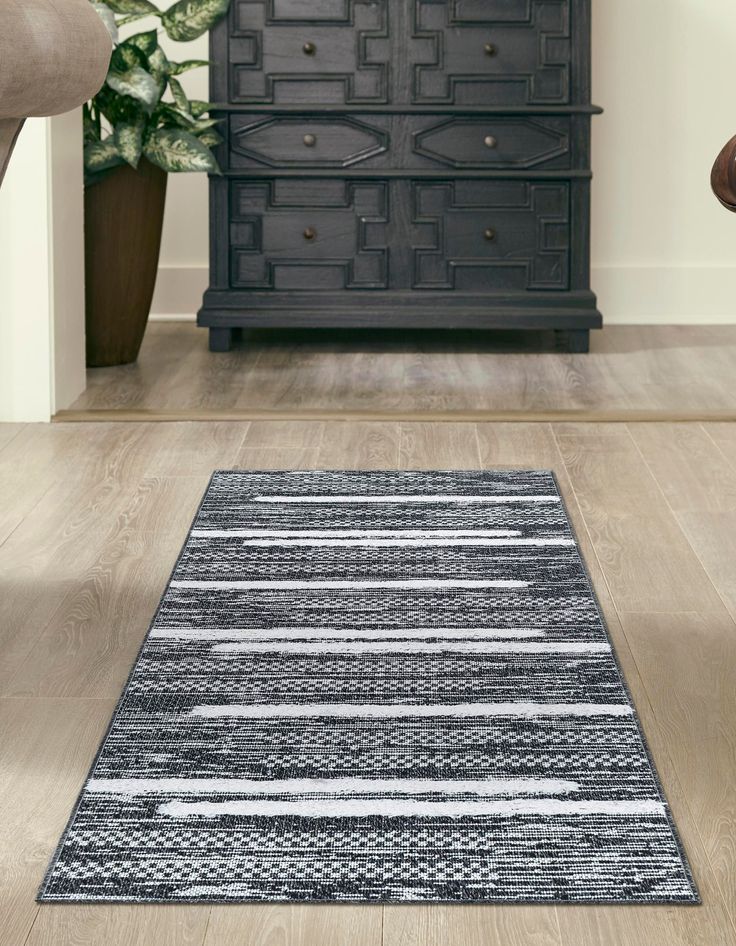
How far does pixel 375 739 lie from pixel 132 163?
2260 mm

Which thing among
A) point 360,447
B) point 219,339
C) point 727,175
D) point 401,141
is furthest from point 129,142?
point 727,175

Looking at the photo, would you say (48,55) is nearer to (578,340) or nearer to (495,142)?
(495,142)

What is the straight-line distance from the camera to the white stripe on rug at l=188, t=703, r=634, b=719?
148cm

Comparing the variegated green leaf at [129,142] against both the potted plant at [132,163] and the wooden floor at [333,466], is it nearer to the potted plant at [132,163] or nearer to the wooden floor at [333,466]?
the potted plant at [132,163]

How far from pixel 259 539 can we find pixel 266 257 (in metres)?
1.81

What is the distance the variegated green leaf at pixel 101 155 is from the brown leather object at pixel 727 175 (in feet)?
7.20

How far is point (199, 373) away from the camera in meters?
3.53

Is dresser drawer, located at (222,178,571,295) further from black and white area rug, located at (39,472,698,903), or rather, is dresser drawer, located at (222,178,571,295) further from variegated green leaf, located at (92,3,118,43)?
black and white area rug, located at (39,472,698,903)

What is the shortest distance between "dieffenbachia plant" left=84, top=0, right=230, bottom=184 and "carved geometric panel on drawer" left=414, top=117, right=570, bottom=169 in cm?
64

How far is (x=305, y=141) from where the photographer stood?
12.2 feet

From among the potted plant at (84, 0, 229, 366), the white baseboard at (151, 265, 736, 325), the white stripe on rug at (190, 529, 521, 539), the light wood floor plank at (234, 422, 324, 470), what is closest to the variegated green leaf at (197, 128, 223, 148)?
the potted plant at (84, 0, 229, 366)

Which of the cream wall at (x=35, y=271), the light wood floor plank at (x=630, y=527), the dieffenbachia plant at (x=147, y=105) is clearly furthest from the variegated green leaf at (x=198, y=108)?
the light wood floor plank at (x=630, y=527)

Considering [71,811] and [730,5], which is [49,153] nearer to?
[71,811]

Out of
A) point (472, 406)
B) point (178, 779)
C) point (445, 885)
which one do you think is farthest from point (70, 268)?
point (445, 885)
